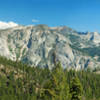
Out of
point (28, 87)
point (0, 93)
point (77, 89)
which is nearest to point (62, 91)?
point (77, 89)

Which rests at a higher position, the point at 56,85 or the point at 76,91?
the point at 56,85

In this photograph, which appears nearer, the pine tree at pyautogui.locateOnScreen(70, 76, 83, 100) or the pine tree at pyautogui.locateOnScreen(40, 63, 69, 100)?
the pine tree at pyautogui.locateOnScreen(40, 63, 69, 100)

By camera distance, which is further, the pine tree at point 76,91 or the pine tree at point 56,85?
the pine tree at point 76,91

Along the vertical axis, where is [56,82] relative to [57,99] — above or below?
above

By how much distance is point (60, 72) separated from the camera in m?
37.0

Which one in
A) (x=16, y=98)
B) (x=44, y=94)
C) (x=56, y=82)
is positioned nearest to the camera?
(x=56, y=82)

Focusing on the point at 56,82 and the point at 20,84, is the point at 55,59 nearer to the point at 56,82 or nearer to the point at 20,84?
the point at 56,82

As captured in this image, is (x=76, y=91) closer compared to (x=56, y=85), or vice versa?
(x=56, y=85)

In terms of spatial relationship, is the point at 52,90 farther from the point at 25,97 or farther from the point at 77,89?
the point at 25,97

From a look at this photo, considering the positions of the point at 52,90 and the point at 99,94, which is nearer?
the point at 52,90

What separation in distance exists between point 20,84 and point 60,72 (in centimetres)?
15544

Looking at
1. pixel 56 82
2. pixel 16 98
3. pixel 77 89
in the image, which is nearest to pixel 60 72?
pixel 56 82

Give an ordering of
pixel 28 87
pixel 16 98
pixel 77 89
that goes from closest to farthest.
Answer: pixel 77 89 → pixel 16 98 → pixel 28 87

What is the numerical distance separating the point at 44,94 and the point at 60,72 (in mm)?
5792
